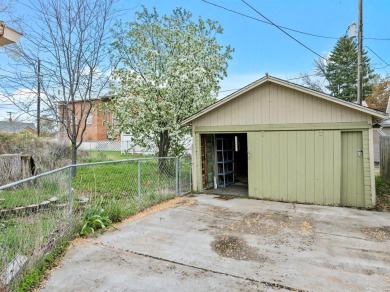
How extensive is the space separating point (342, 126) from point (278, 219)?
9.68ft

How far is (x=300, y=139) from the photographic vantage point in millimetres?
7219

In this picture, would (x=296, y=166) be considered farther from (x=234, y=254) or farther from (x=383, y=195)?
(x=234, y=254)

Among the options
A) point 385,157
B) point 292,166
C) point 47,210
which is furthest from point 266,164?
point 385,157

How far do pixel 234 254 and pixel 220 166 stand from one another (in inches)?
228

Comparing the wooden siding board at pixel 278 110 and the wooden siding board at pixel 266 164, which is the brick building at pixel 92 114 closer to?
the wooden siding board at pixel 278 110

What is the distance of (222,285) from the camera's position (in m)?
3.07

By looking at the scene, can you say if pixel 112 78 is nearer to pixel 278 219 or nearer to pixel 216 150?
pixel 216 150

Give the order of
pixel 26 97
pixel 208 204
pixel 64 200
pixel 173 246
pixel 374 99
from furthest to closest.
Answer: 1. pixel 374 99
2. pixel 26 97
3. pixel 208 204
4. pixel 64 200
5. pixel 173 246

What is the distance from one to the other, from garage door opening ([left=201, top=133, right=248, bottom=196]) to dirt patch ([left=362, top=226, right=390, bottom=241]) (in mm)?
3612

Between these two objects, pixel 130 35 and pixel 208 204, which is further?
pixel 130 35

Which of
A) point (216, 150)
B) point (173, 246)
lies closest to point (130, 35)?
point (216, 150)

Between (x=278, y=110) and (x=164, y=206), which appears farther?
(x=278, y=110)

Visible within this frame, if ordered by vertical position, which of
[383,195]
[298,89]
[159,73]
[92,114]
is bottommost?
[383,195]

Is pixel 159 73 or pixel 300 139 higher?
pixel 159 73
